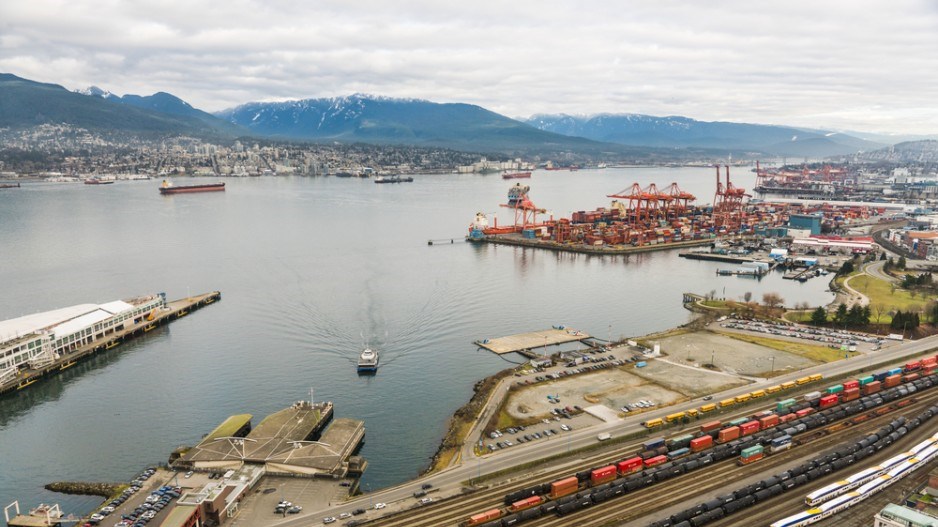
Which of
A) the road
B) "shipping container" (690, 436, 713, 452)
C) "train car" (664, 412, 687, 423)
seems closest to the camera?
the road

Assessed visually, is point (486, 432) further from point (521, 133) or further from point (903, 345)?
point (521, 133)

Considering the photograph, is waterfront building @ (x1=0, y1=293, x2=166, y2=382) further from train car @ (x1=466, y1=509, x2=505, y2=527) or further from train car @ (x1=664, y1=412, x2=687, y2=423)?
train car @ (x1=664, y1=412, x2=687, y2=423)

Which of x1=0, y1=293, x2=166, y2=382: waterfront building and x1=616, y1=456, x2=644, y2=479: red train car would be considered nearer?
x1=616, y1=456, x2=644, y2=479: red train car

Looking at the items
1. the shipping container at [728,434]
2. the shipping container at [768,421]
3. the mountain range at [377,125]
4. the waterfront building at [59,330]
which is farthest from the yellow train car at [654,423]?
the mountain range at [377,125]

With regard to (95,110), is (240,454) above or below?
below

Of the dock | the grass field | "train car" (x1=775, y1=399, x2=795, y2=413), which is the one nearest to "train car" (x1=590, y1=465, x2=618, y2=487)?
"train car" (x1=775, y1=399, x2=795, y2=413)

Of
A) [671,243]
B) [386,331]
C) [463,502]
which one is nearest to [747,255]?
[671,243]
